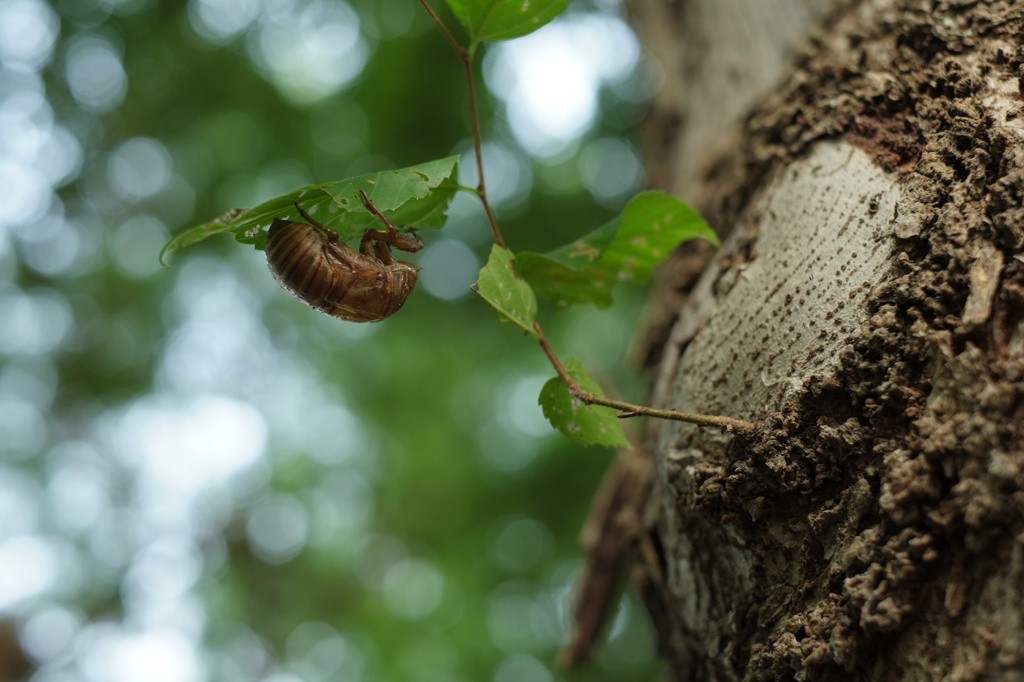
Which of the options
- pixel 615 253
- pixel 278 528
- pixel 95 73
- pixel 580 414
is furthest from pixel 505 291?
pixel 278 528

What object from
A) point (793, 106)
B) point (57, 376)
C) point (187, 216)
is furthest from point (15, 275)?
point (793, 106)

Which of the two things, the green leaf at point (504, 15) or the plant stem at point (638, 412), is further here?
the green leaf at point (504, 15)

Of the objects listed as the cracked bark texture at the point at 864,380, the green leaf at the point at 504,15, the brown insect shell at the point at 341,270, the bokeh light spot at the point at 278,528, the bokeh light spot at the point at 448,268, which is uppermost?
the green leaf at the point at 504,15

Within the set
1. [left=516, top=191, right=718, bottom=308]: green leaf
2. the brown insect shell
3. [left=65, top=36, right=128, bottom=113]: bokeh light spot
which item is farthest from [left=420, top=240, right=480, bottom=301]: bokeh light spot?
[left=516, top=191, right=718, bottom=308]: green leaf

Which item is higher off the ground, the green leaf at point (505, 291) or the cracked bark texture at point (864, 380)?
the green leaf at point (505, 291)

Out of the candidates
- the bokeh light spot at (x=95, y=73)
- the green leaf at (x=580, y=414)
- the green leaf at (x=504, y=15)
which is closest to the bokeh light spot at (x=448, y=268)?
the bokeh light spot at (x=95, y=73)

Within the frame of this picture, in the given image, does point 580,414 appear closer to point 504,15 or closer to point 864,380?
point 864,380

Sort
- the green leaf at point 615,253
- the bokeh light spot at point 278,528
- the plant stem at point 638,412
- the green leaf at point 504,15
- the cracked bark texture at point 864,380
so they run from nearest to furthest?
1. the cracked bark texture at point 864,380
2. the plant stem at point 638,412
3. the green leaf at point 504,15
4. the green leaf at point 615,253
5. the bokeh light spot at point 278,528

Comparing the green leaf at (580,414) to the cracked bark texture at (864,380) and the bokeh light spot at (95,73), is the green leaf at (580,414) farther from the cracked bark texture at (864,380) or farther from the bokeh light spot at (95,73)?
the bokeh light spot at (95,73)
